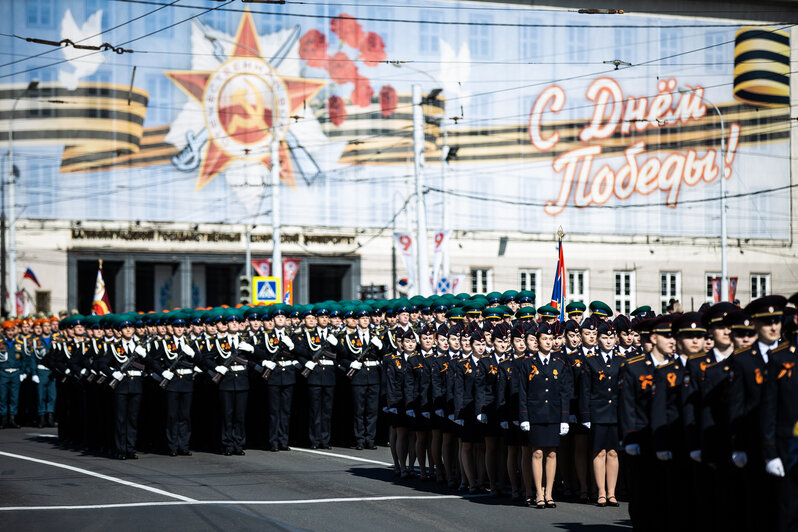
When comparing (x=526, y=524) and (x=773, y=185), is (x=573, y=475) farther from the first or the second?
(x=773, y=185)

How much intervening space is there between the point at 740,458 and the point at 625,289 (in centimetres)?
4854

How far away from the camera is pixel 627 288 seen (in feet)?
186

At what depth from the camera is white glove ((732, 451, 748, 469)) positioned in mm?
8719

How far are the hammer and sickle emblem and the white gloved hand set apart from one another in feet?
153

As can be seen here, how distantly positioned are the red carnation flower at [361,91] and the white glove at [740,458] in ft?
153

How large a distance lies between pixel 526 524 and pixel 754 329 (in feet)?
11.7

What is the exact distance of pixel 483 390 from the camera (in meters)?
13.9

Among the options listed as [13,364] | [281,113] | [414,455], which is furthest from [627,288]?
[414,455]

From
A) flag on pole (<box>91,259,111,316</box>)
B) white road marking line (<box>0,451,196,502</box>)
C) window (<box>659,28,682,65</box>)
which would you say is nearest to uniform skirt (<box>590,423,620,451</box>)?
white road marking line (<box>0,451,196,502</box>)

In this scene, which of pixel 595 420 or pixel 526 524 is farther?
pixel 595 420

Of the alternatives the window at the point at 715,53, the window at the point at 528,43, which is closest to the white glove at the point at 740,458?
the window at the point at 715,53

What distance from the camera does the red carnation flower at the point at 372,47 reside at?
177 feet

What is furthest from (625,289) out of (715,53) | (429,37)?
(429,37)

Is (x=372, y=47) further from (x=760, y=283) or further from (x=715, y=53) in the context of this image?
(x=760, y=283)
